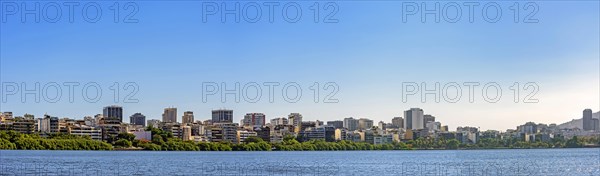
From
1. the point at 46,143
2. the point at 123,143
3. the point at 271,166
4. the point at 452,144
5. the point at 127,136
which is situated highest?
the point at 127,136

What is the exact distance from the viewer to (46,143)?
108875mm

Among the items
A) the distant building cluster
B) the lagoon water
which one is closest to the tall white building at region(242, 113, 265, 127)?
the distant building cluster

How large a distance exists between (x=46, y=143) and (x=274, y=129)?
181ft

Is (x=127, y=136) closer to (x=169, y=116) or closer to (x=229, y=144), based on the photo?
(x=229, y=144)

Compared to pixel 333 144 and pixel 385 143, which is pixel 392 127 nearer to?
pixel 385 143

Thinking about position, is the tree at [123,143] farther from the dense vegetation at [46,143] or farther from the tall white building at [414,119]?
the tall white building at [414,119]

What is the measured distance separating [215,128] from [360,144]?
26711 millimetres

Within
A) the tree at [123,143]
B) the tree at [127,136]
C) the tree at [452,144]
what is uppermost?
the tree at [127,136]

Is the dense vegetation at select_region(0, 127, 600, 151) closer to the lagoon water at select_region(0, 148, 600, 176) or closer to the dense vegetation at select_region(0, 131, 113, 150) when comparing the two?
the dense vegetation at select_region(0, 131, 113, 150)

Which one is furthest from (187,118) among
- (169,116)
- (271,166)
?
(271,166)

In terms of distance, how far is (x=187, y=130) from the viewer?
14362cm

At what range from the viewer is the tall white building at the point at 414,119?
141875 millimetres

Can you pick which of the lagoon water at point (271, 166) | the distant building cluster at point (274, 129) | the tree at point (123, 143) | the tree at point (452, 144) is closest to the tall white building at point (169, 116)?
the distant building cluster at point (274, 129)

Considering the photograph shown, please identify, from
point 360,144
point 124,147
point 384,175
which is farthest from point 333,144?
point 384,175
